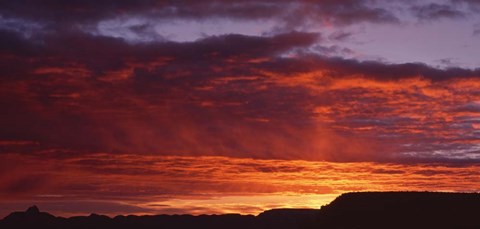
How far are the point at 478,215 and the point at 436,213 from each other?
4802 millimetres

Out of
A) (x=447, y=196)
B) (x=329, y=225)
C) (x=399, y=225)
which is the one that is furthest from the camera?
(x=329, y=225)

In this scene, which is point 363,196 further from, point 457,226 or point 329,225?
point 457,226

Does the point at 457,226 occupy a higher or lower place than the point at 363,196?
lower

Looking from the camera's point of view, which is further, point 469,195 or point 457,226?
point 469,195

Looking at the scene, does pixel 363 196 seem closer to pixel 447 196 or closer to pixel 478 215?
pixel 447 196

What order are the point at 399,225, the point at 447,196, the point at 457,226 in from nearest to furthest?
1. the point at 457,226
2. the point at 399,225
3. the point at 447,196

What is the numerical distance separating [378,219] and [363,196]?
9.11m

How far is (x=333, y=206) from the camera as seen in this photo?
86188mm

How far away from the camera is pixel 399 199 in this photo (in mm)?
77812

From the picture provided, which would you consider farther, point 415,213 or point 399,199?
point 399,199

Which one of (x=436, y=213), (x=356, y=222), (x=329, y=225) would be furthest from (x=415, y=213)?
(x=329, y=225)

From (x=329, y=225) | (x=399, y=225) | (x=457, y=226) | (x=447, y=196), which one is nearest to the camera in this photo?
(x=457, y=226)

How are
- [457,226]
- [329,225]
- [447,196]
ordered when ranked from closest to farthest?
1. [457,226]
2. [447,196]
3. [329,225]

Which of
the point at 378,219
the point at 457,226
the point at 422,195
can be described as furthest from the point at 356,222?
the point at 457,226
